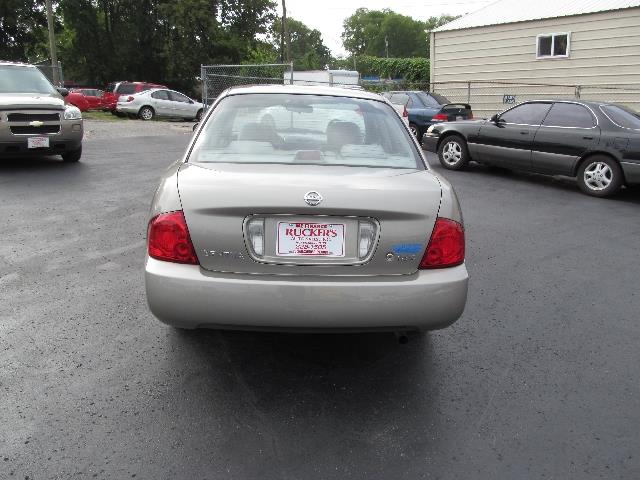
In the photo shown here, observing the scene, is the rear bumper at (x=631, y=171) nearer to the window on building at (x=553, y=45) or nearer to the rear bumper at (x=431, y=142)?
the rear bumper at (x=431, y=142)

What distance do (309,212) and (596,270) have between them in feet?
11.7

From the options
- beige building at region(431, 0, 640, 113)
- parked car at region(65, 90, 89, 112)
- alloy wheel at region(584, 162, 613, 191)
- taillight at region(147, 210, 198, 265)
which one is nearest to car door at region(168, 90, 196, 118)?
parked car at region(65, 90, 89, 112)

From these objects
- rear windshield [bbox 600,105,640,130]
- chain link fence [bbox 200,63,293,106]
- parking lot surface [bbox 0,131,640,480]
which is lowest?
parking lot surface [bbox 0,131,640,480]

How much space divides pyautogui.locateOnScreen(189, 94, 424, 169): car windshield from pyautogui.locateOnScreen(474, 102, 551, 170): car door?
21.1ft

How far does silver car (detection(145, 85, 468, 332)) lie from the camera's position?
9.02 ft

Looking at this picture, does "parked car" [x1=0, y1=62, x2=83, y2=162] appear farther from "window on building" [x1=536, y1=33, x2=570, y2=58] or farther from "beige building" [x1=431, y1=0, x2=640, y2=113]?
"window on building" [x1=536, y1=33, x2=570, y2=58]

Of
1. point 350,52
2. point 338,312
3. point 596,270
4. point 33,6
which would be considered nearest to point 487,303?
point 596,270

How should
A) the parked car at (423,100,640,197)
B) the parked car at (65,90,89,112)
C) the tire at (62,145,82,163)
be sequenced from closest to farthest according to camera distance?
the parked car at (423,100,640,197) < the tire at (62,145,82,163) < the parked car at (65,90,89,112)

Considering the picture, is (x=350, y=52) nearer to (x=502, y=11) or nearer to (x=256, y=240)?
(x=502, y=11)

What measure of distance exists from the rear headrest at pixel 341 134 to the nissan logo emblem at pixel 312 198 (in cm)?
78

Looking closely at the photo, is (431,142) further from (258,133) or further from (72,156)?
(258,133)

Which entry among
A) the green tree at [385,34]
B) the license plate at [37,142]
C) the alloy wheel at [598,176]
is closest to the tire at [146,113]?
the license plate at [37,142]

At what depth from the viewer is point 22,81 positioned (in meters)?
10.1

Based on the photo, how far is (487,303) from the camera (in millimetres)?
4348
